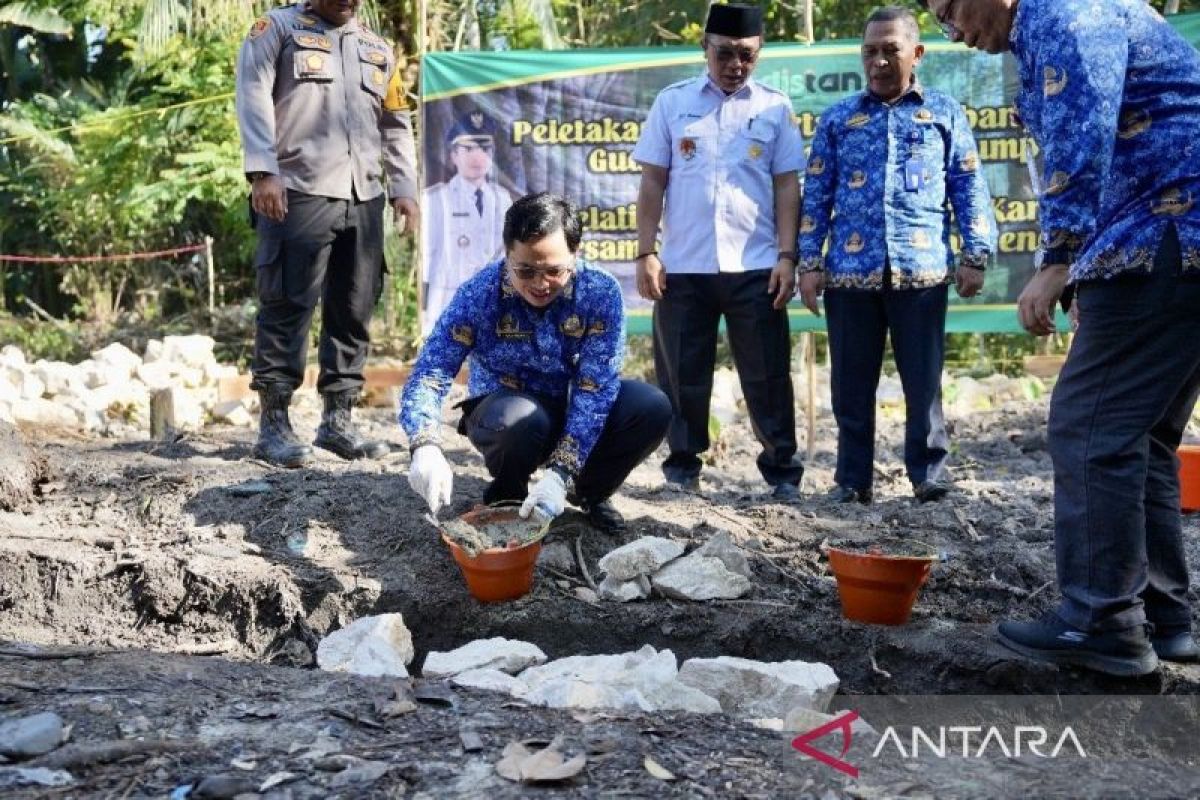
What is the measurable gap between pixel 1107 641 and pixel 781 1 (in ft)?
34.2

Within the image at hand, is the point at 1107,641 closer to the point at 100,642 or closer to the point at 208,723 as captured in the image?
the point at 208,723

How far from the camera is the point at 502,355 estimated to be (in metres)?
3.92

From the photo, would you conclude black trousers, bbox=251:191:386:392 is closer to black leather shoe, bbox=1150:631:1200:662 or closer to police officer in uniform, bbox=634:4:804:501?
police officer in uniform, bbox=634:4:804:501

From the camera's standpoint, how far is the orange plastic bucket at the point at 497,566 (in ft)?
11.4

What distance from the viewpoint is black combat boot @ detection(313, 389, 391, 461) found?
5062 mm

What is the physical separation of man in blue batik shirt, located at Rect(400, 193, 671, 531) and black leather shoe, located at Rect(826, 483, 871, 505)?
1053mm

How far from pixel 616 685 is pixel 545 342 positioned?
1.31 m

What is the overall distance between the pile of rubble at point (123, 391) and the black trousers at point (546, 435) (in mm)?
2770

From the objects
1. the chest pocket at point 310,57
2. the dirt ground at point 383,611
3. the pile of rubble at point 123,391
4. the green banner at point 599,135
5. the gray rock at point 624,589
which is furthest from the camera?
the pile of rubble at point 123,391

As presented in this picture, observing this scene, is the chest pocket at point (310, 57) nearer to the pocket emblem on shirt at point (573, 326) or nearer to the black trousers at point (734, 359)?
the black trousers at point (734, 359)

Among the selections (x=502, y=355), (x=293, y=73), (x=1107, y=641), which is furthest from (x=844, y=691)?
(x=293, y=73)

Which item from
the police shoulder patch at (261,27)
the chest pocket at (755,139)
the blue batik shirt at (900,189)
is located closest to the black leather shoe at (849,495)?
the blue batik shirt at (900,189)

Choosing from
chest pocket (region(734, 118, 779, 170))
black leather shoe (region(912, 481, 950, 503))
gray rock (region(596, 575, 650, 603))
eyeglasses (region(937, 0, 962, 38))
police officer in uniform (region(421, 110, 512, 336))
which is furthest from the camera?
police officer in uniform (region(421, 110, 512, 336))

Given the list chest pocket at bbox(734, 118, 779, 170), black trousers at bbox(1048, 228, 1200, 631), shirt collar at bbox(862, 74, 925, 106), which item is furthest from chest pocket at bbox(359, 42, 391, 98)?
black trousers at bbox(1048, 228, 1200, 631)
